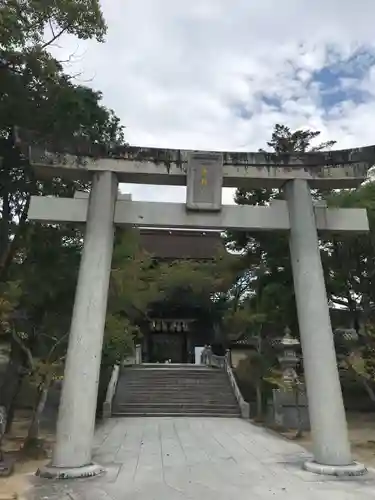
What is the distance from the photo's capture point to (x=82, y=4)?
870 centimetres

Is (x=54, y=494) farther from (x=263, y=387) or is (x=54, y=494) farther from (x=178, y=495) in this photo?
(x=263, y=387)

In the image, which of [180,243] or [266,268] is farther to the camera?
[180,243]

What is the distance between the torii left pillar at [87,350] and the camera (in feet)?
21.2

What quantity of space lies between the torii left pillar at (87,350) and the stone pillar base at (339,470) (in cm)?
307

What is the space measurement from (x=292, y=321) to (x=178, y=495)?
10814 millimetres

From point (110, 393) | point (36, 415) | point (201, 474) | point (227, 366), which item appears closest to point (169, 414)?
point (110, 393)

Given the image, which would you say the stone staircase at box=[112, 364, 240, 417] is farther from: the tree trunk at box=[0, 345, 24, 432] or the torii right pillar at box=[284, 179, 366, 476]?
the torii right pillar at box=[284, 179, 366, 476]

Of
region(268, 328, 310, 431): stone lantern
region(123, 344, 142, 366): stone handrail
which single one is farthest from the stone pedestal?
region(123, 344, 142, 366): stone handrail

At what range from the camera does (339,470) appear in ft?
21.6

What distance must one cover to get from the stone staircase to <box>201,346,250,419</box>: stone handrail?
241 millimetres

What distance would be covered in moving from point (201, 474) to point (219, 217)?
3909 millimetres

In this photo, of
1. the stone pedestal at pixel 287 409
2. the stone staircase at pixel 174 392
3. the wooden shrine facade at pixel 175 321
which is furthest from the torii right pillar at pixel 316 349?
the wooden shrine facade at pixel 175 321

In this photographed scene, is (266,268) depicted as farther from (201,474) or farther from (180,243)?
(180,243)

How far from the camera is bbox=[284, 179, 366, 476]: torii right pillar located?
6762 millimetres
